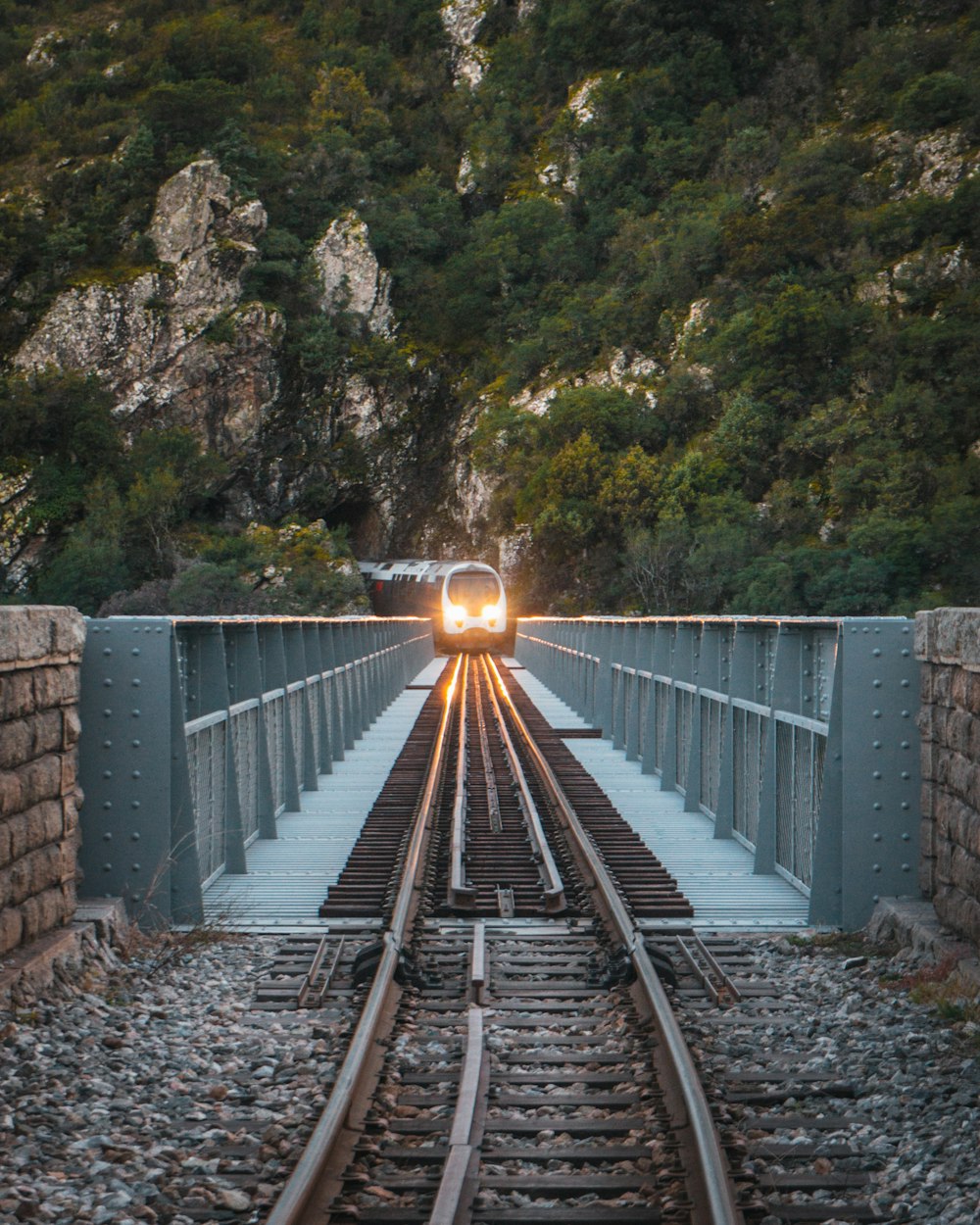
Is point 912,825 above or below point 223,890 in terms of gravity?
above

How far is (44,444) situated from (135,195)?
767 inches

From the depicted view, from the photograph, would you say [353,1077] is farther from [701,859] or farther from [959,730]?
[701,859]

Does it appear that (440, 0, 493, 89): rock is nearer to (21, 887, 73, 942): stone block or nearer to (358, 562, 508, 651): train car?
(358, 562, 508, 651): train car

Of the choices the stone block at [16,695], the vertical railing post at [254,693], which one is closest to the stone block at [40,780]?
the stone block at [16,695]

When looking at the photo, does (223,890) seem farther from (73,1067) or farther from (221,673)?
(73,1067)

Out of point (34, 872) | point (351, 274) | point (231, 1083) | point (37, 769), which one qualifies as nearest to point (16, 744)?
point (37, 769)

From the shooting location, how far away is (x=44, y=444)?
81438mm

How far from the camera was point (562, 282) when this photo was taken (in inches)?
3669

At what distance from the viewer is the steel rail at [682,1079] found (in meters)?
4.02

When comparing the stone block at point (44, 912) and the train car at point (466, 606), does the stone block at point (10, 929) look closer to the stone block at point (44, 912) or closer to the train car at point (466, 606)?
the stone block at point (44, 912)

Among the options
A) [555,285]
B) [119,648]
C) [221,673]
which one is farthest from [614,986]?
[555,285]

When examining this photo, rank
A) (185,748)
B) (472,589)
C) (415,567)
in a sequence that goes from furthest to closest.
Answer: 1. (415,567)
2. (472,589)
3. (185,748)

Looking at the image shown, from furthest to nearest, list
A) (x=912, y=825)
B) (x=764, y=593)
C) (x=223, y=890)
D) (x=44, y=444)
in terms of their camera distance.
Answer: (x=44, y=444)
(x=764, y=593)
(x=223, y=890)
(x=912, y=825)

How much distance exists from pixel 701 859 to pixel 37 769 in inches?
212
